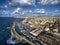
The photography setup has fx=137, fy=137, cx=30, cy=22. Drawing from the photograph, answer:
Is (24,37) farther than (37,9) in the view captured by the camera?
No

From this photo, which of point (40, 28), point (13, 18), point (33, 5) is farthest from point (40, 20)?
point (13, 18)

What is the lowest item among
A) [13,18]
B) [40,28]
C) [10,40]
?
[10,40]

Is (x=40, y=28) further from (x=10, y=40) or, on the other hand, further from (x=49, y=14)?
(x=10, y=40)

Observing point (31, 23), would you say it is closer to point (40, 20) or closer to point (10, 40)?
point (40, 20)

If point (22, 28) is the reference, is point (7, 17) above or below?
above

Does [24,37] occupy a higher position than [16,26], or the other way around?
[16,26]

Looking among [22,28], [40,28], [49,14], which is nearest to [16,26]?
[22,28]
